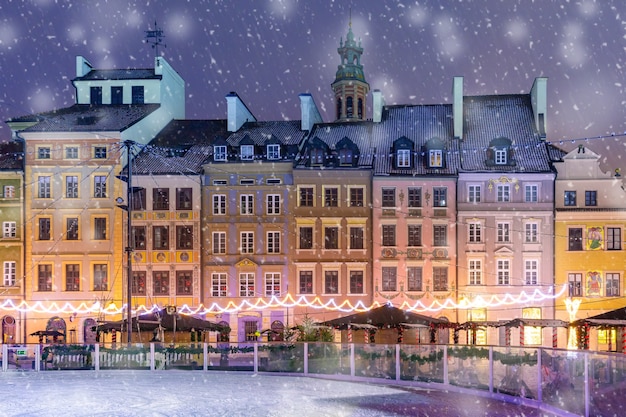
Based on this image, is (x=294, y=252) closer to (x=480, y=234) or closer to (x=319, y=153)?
(x=319, y=153)

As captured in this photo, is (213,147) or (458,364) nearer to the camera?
(458,364)

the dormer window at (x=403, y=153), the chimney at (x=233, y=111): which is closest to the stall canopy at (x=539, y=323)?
the dormer window at (x=403, y=153)

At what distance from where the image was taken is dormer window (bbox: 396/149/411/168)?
48.0m

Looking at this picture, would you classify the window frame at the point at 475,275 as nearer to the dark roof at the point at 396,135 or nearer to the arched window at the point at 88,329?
the dark roof at the point at 396,135

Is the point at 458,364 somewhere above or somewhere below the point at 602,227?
below

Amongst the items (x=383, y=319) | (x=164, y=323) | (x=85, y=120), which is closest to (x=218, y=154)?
(x=85, y=120)

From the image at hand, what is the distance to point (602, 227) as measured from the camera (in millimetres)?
45969

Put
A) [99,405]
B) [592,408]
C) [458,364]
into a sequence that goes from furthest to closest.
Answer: [458,364] → [99,405] → [592,408]

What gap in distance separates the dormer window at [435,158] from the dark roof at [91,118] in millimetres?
17050

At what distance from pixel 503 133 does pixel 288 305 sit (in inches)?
621

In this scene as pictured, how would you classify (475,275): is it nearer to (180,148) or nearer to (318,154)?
(318,154)

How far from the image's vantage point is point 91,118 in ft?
166

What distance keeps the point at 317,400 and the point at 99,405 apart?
18.2 feet

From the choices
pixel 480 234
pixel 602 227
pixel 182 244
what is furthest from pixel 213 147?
pixel 602 227
